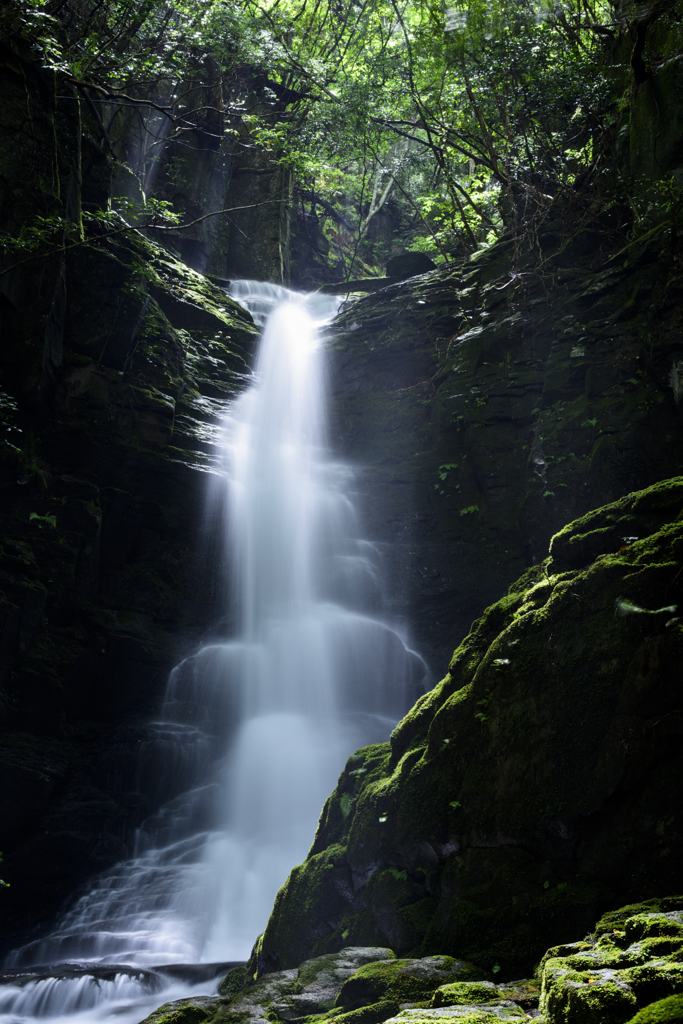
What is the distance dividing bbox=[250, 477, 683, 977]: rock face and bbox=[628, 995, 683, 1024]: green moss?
125 centimetres

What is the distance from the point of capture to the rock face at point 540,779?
3064mm

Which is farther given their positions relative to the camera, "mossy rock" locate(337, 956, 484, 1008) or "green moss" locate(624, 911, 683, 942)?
"mossy rock" locate(337, 956, 484, 1008)

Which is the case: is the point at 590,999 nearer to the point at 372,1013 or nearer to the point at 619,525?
the point at 372,1013

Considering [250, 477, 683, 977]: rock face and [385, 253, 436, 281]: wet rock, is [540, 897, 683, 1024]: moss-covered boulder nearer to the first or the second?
[250, 477, 683, 977]: rock face

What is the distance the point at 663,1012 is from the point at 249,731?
8.32m

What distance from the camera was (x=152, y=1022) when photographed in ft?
12.1

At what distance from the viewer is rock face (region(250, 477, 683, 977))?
3.06 meters

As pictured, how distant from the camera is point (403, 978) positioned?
3.07m

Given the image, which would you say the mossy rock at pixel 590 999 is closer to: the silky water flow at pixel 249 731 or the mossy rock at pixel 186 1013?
the mossy rock at pixel 186 1013

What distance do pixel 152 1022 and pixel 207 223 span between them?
2126cm

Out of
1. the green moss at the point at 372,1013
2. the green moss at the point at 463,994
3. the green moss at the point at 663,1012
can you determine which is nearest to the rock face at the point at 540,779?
the green moss at the point at 463,994

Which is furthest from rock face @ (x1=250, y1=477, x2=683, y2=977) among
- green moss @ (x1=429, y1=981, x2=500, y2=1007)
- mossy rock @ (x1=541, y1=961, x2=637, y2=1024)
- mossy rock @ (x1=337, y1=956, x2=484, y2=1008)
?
mossy rock @ (x1=541, y1=961, x2=637, y2=1024)

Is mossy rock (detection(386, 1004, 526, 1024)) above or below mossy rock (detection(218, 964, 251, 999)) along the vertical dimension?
above

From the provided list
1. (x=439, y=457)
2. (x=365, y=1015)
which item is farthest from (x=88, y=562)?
(x=365, y=1015)
